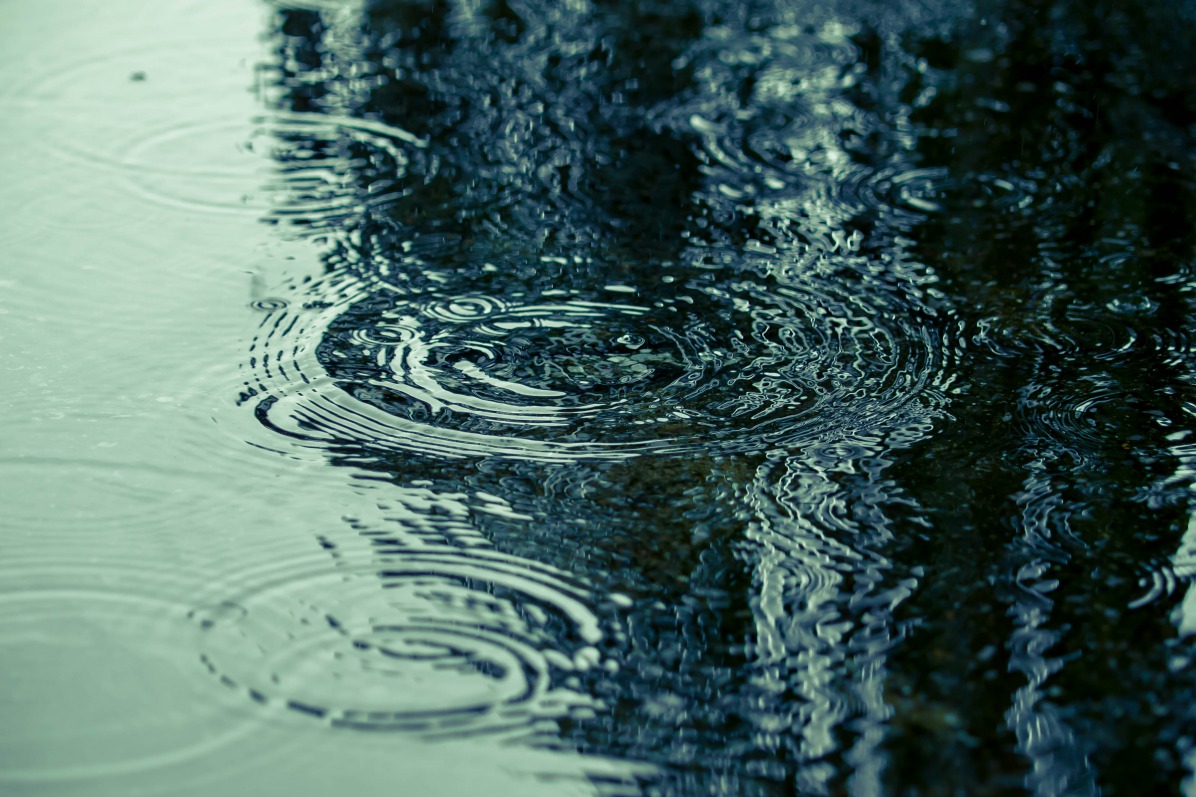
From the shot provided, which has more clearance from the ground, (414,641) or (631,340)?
(631,340)

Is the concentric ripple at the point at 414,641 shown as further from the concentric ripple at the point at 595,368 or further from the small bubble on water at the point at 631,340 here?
the small bubble on water at the point at 631,340

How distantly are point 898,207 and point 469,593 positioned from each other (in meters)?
1.54

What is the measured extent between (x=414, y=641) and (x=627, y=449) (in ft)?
1.66

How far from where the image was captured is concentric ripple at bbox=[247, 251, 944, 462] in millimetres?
1862

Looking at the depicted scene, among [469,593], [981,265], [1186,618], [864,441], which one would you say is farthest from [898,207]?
[469,593]

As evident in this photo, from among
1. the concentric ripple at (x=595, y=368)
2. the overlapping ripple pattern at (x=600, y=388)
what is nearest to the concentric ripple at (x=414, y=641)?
the overlapping ripple pattern at (x=600, y=388)

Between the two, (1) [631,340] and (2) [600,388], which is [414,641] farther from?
(1) [631,340]

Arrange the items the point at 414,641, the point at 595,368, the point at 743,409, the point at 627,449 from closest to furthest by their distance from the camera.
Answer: the point at 414,641, the point at 627,449, the point at 743,409, the point at 595,368

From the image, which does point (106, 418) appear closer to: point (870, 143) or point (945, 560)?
point (945, 560)

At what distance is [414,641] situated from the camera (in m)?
1.44

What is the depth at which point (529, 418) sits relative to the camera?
6.23 ft

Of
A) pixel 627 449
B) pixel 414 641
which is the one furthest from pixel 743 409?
pixel 414 641

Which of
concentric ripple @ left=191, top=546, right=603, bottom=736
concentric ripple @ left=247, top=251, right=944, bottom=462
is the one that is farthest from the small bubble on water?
concentric ripple @ left=191, top=546, right=603, bottom=736

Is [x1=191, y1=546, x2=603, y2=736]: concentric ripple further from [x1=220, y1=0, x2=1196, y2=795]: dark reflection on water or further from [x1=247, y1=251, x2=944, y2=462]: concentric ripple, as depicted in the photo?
[x1=247, y1=251, x2=944, y2=462]: concentric ripple
